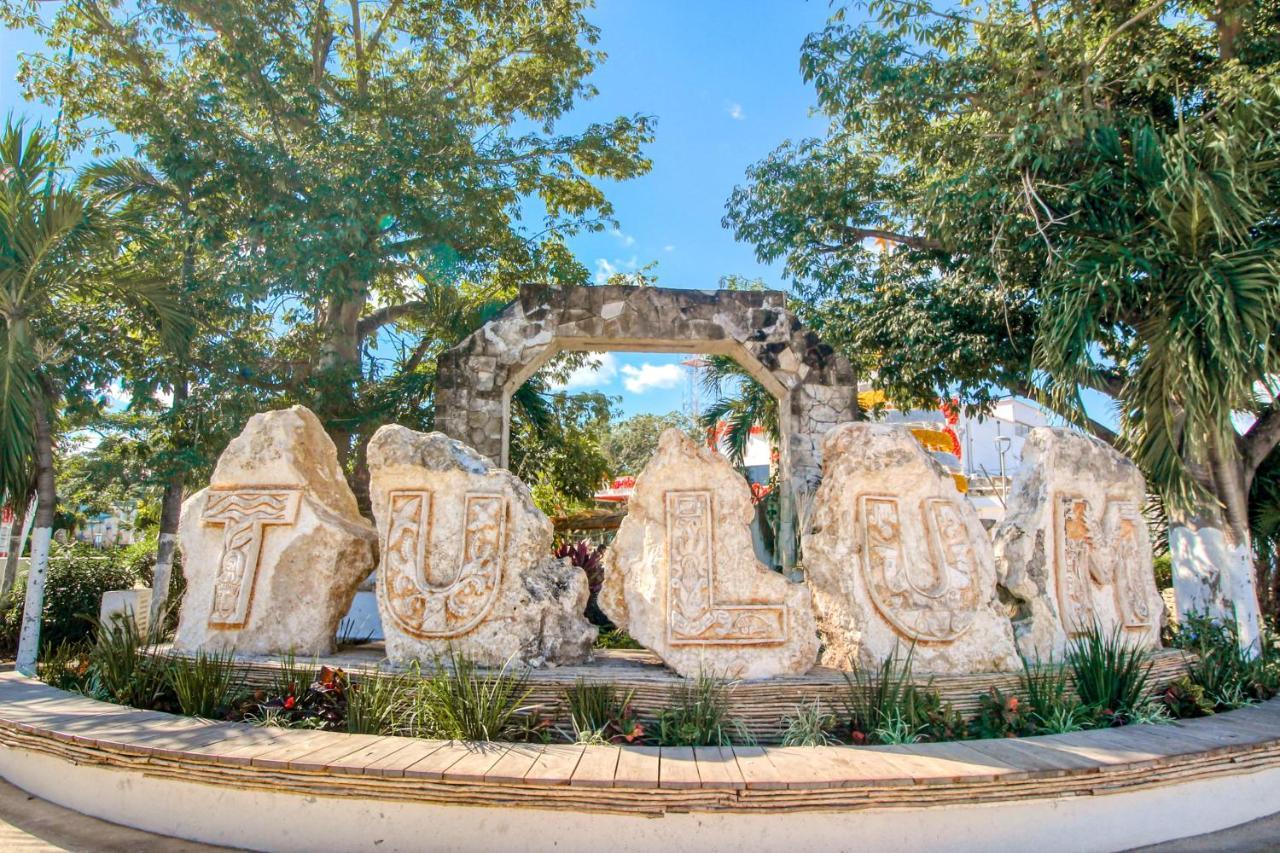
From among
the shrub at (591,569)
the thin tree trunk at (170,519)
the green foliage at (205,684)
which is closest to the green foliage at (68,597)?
the thin tree trunk at (170,519)

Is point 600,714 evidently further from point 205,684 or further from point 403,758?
point 205,684

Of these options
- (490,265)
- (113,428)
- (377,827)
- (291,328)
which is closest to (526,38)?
(490,265)

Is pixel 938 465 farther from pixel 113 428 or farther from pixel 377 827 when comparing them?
pixel 113 428

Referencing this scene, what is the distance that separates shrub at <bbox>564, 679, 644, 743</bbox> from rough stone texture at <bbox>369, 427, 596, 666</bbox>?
586mm

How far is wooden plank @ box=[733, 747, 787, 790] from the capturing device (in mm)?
2871

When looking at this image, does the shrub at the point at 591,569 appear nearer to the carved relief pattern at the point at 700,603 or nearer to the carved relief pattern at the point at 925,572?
the carved relief pattern at the point at 700,603

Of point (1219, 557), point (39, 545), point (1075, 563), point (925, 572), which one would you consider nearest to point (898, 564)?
point (925, 572)

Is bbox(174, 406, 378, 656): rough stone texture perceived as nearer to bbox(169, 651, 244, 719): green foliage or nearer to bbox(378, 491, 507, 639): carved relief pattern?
bbox(169, 651, 244, 719): green foliage

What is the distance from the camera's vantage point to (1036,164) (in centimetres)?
734

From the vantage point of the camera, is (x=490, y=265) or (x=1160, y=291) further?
(x=490, y=265)

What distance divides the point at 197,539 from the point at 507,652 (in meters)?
2.02

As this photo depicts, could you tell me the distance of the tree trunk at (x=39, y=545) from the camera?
215 inches

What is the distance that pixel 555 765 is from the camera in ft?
10.0

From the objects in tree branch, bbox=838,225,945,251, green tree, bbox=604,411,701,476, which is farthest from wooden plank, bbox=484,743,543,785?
green tree, bbox=604,411,701,476
